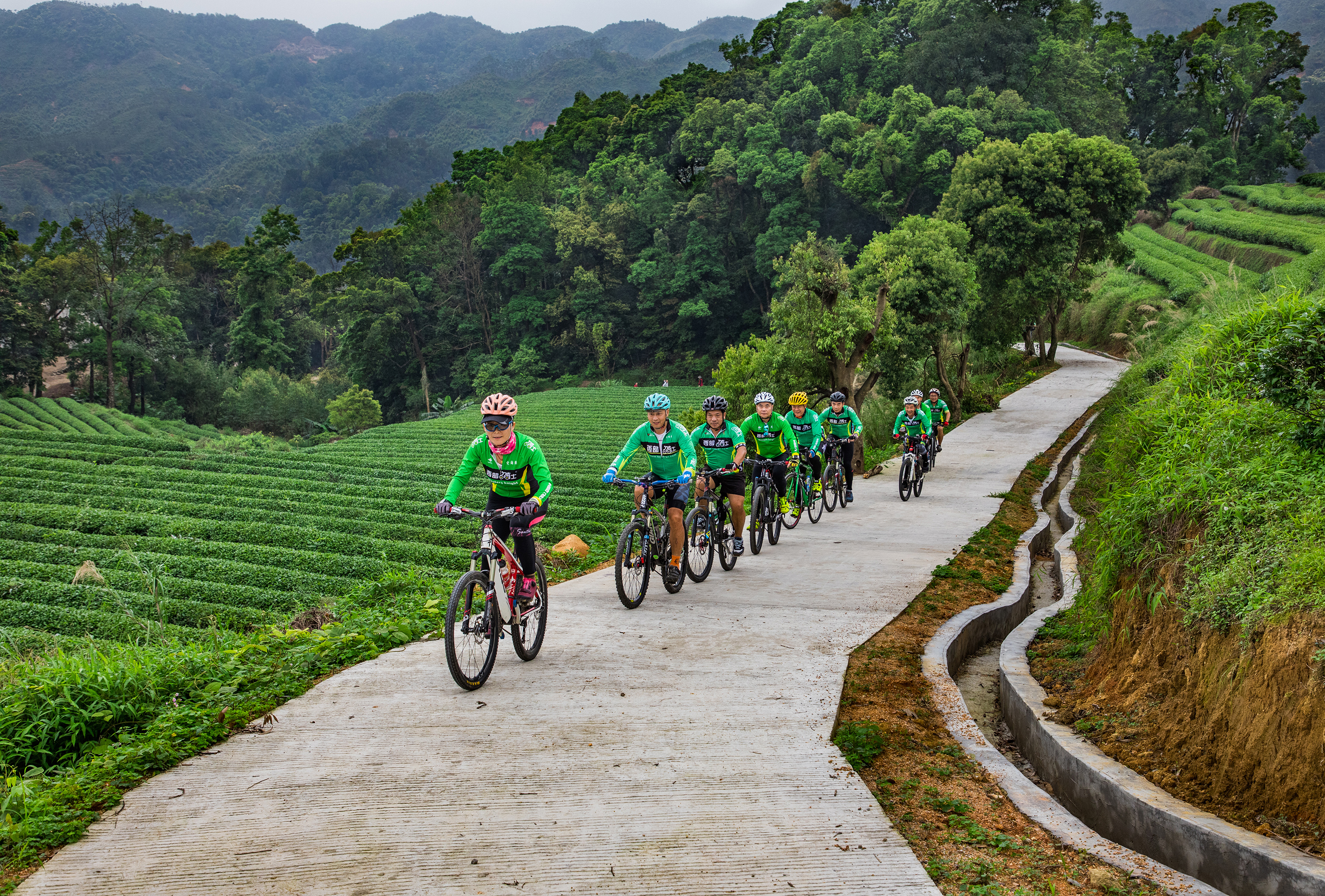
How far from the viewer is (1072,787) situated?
4.77 metres

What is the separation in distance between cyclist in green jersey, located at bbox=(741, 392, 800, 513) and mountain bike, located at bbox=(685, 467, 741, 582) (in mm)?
1458

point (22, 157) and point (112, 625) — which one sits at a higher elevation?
point (22, 157)

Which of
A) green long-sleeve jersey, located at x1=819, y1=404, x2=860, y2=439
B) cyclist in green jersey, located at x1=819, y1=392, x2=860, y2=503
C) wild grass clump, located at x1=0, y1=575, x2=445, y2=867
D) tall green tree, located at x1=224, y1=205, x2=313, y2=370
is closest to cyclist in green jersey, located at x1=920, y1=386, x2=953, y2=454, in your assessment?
cyclist in green jersey, located at x1=819, y1=392, x2=860, y2=503

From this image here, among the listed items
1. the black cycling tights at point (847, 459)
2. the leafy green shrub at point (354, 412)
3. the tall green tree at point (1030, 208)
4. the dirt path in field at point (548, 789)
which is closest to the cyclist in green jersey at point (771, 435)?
the black cycling tights at point (847, 459)

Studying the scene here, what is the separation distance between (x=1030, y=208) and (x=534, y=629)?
28.8 m

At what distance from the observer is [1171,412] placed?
6.52m

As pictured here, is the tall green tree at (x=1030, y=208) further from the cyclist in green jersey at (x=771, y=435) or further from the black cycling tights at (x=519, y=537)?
the black cycling tights at (x=519, y=537)

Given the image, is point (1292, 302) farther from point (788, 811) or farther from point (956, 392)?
point (956, 392)

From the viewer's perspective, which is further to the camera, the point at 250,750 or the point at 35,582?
the point at 35,582

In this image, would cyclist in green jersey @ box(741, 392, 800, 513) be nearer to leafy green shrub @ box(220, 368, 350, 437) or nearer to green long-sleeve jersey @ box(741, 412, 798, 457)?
green long-sleeve jersey @ box(741, 412, 798, 457)

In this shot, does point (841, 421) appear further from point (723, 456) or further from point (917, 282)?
point (917, 282)

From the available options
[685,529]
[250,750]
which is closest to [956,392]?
[685,529]

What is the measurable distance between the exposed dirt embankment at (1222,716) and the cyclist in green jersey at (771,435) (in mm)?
5292

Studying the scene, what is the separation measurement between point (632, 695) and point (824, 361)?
13023 mm
